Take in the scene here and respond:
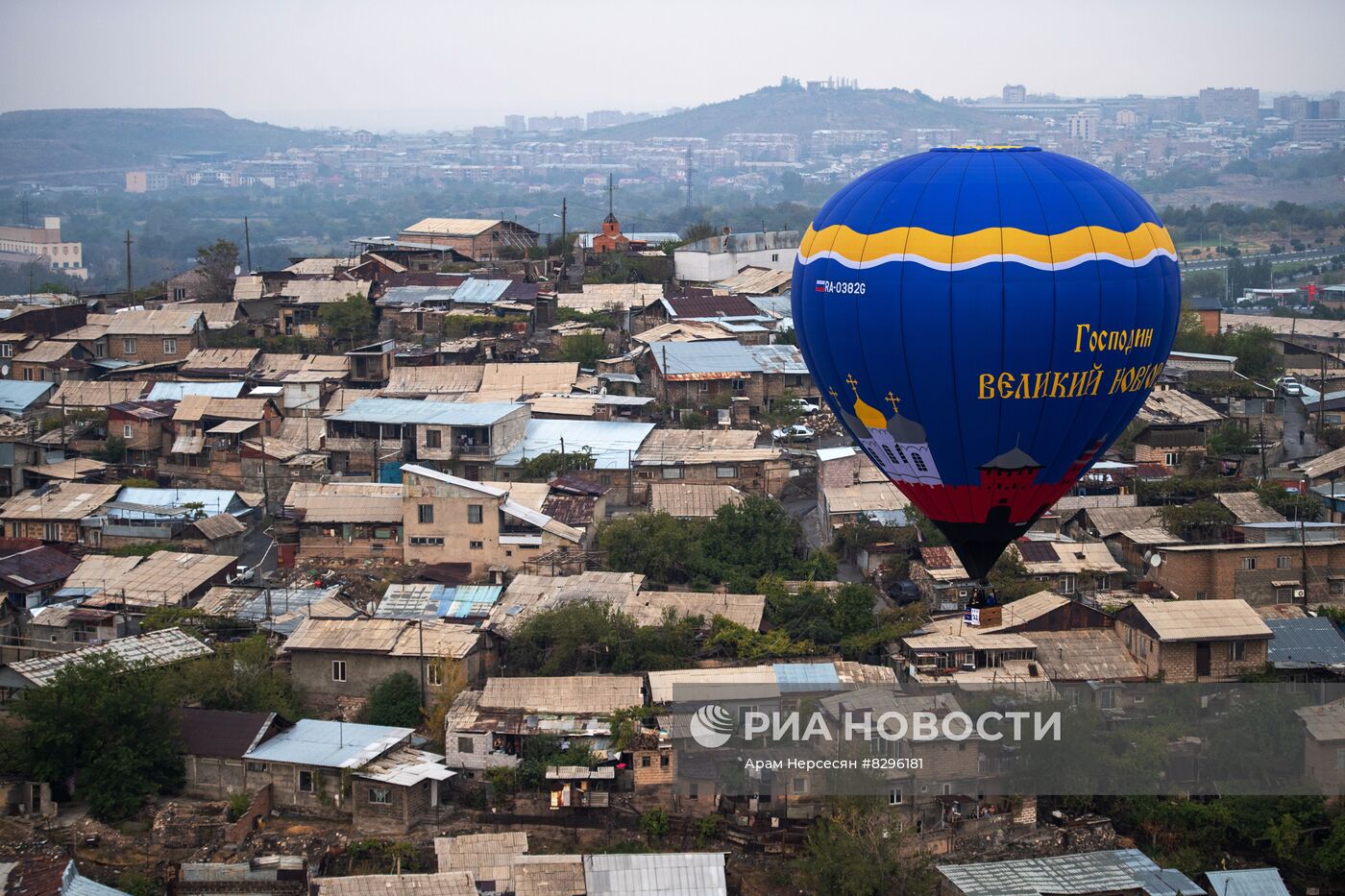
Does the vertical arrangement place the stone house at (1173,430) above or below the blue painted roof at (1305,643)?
above

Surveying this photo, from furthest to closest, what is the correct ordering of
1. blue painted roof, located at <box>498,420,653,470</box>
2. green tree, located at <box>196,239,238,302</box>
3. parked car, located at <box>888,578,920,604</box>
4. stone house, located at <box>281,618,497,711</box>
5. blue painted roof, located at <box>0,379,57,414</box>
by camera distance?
green tree, located at <box>196,239,238,302</box>
blue painted roof, located at <box>0,379,57,414</box>
blue painted roof, located at <box>498,420,653,470</box>
parked car, located at <box>888,578,920,604</box>
stone house, located at <box>281,618,497,711</box>

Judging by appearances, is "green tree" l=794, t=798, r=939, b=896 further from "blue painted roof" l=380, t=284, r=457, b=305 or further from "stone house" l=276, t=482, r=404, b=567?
"blue painted roof" l=380, t=284, r=457, b=305

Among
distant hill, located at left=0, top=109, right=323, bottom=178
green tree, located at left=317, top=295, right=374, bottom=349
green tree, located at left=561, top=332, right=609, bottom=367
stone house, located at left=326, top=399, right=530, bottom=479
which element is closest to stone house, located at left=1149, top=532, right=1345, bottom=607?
stone house, located at left=326, top=399, right=530, bottom=479

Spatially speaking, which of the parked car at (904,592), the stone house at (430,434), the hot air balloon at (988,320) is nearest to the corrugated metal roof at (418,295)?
the stone house at (430,434)

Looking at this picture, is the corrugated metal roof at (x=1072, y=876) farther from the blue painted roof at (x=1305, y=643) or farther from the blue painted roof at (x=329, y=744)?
the blue painted roof at (x=329, y=744)

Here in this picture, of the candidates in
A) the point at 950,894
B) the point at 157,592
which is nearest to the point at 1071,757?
the point at 950,894

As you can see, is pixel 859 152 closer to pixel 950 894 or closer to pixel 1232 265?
pixel 1232 265
